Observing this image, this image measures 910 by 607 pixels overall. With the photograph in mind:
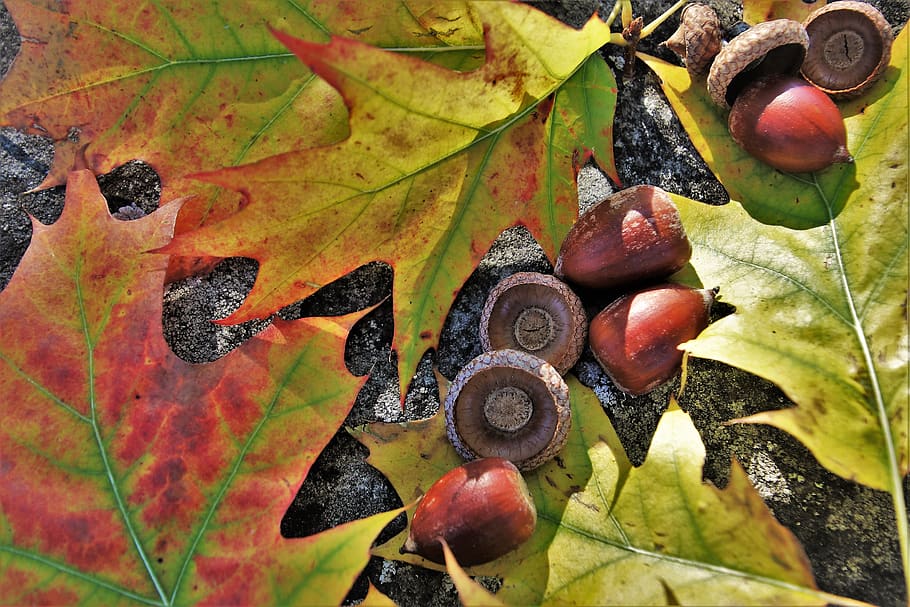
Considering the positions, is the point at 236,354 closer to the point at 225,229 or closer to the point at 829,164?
the point at 225,229

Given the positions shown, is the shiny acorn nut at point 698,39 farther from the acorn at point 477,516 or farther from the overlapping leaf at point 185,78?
the acorn at point 477,516

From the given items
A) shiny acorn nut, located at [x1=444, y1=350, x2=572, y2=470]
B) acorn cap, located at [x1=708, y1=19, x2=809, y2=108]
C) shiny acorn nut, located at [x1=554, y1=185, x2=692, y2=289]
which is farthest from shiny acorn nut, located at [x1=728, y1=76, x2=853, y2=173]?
shiny acorn nut, located at [x1=444, y1=350, x2=572, y2=470]

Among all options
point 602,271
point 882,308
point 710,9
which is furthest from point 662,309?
point 710,9

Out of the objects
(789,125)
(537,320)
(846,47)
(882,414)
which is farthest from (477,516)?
(846,47)

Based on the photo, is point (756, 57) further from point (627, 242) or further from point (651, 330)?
point (651, 330)

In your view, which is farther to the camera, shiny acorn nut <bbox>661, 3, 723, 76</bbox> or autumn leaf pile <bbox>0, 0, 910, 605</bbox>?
shiny acorn nut <bbox>661, 3, 723, 76</bbox>

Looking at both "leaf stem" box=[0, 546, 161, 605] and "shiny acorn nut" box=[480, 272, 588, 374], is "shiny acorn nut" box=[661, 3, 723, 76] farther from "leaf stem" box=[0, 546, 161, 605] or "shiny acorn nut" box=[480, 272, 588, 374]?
"leaf stem" box=[0, 546, 161, 605]
